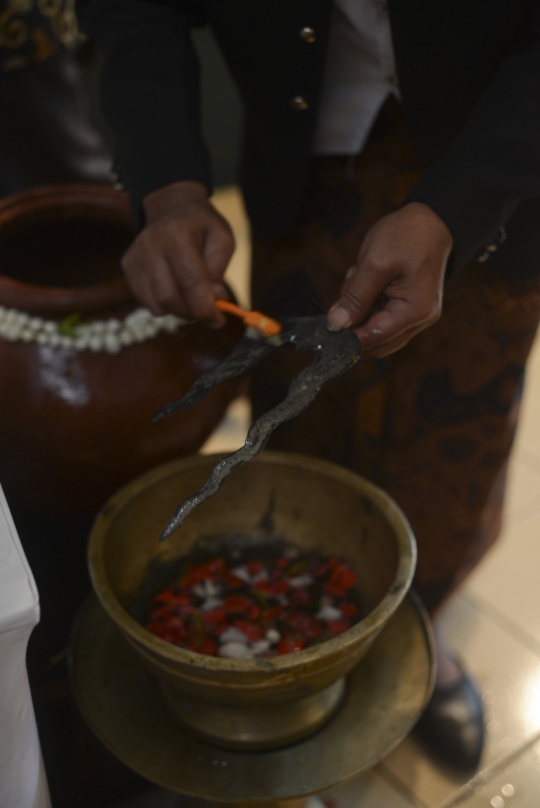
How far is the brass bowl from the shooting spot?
678 millimetres

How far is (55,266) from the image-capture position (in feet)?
3.67

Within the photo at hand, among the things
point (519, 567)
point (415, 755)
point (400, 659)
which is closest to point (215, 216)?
point (400, 659)

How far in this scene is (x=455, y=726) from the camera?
4.34 feet

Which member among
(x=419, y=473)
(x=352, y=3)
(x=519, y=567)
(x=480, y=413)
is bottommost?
(x=519, y=567)

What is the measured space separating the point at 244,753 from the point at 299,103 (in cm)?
80

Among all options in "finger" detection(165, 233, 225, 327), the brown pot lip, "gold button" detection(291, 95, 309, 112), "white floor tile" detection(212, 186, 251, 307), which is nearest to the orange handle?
"finger" detection(165, 233, 225, 327)

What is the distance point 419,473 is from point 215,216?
0.56 m

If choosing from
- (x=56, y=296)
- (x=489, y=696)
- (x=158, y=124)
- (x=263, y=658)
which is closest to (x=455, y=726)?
(x=489, y=696)

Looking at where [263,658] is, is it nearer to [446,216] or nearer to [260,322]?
[260,322]

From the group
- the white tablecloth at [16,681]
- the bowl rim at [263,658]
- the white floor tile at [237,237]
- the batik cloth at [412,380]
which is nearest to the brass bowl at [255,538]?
the bowl rim at [263,658]

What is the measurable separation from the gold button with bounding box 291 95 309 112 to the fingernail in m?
0.35

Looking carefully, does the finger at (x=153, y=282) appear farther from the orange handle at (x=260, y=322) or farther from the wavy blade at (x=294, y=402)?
the wavy blade at (x=294, y=402)

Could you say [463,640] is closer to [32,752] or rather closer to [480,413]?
[480,413]

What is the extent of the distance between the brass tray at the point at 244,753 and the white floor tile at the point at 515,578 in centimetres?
79
